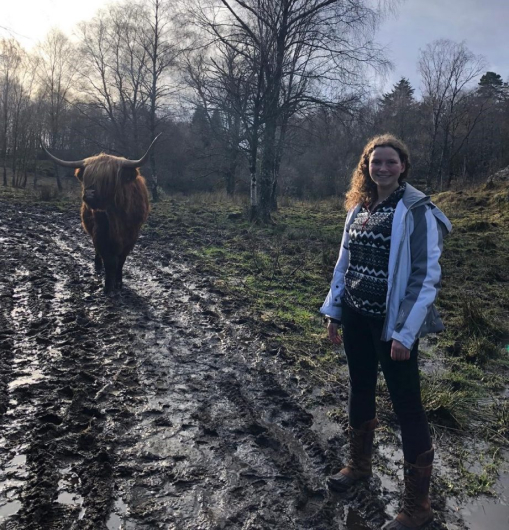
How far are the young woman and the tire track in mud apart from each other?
28 centimetres

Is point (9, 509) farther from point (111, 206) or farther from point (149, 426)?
point (111, 206)

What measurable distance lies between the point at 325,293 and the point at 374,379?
372cm

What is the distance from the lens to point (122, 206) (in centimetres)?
588

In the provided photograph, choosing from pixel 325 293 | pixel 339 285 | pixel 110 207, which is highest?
pixel 110 207

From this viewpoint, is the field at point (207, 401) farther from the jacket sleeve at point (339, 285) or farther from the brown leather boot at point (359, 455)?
the jacket sleeve at point (339, 285)

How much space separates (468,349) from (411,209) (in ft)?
9.04

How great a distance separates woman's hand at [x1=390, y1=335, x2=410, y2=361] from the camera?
79.8 inches

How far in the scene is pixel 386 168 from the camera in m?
2.28

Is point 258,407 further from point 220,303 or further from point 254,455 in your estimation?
point 220,303

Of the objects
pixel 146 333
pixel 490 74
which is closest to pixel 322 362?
pixel 146 333

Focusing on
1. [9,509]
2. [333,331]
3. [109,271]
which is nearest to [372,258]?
[333,331]

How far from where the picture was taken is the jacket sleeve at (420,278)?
2006 millimetres

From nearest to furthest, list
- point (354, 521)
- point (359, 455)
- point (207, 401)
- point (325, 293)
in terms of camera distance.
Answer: point (354, 521)
point (359, 455)
point (207, 401)
point (325, 293)

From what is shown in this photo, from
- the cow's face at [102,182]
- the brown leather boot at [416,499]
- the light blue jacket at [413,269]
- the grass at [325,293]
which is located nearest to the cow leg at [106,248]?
the cow's face at [102,182]
